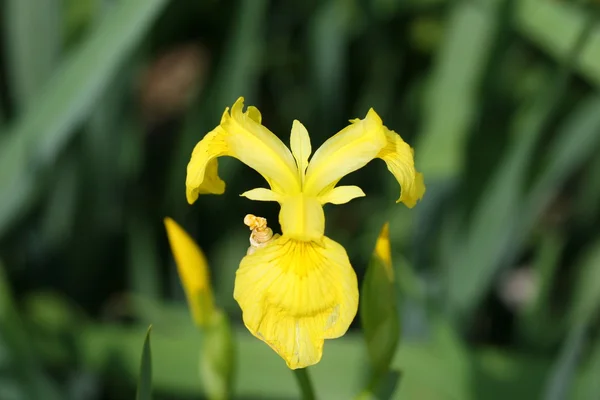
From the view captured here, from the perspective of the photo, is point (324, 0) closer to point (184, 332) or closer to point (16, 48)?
point (16, 48)

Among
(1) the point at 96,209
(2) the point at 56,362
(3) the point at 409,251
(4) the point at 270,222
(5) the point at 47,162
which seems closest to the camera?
(5) the point at 47,162

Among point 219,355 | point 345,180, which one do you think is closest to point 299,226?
point 219,355

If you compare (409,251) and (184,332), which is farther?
(409,251)

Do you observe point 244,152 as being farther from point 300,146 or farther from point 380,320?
point 380,320

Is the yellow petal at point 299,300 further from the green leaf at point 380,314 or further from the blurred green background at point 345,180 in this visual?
the blurred green background at point 345,180

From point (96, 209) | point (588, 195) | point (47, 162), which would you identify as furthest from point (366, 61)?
point (47, 162)

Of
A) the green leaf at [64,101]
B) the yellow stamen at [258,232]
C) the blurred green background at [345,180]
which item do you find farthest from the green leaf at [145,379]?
the green leaf at [64,101]
